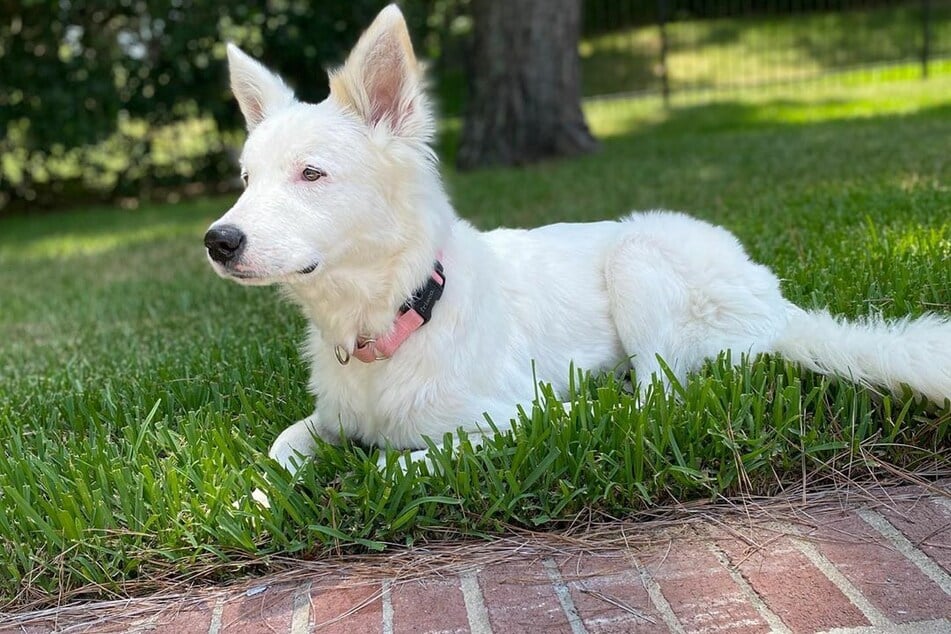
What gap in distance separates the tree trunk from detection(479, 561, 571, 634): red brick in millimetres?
7966

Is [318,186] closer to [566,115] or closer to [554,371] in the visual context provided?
[554,371]

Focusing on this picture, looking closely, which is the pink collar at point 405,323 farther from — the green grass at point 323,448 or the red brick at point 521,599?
the red brick at point 521,599

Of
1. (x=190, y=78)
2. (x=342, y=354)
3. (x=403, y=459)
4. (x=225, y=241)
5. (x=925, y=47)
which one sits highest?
(x=190, y=78)

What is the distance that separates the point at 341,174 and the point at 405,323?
1.70ft

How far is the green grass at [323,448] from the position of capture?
2.56 m

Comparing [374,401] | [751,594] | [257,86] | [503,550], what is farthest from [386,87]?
[751,594]

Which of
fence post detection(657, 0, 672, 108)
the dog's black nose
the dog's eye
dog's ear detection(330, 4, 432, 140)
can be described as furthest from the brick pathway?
fence post detection(657, 0, 672, 108)

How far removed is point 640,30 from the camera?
18656 mm

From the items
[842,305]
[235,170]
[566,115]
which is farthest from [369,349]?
[235,170]

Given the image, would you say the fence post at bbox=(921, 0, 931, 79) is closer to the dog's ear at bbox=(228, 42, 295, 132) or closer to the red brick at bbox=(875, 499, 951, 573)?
the red brick at bbox=(875, 499, 951, 573)

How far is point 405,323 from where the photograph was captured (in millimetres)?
2873

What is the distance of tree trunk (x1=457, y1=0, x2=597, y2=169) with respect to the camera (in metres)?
9.52

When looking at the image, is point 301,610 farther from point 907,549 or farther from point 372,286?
point 907,549

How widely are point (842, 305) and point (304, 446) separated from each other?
2.12m
